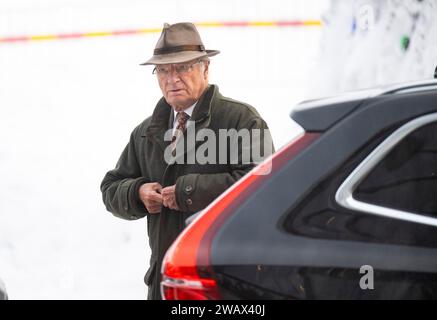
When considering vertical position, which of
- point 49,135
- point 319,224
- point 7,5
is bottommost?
point 49,135

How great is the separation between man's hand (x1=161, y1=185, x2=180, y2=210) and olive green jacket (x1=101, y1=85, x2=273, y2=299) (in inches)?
1.1

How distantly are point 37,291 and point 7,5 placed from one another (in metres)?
2.88

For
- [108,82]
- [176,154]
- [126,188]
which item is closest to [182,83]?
[176,154]

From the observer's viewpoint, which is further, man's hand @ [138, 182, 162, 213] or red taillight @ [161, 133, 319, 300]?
man's hand @ [138, 182, 162, 213]

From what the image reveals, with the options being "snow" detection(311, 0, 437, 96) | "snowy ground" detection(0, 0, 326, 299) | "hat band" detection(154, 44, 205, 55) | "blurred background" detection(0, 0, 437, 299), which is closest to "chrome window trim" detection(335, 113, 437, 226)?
"hat band" detection(154, 44, 205, 55)

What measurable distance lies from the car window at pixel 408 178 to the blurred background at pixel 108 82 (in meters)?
3.34

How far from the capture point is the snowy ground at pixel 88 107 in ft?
18.9

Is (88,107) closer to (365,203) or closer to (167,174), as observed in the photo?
(167,174)

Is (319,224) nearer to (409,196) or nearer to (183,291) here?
(409,196)

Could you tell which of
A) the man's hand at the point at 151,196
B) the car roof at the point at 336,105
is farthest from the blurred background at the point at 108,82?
the car roof at the point at 336,105

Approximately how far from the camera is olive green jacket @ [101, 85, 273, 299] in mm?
3242

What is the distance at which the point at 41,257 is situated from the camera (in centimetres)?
578

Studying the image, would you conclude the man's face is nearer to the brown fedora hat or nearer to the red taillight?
the brown fedora hat
